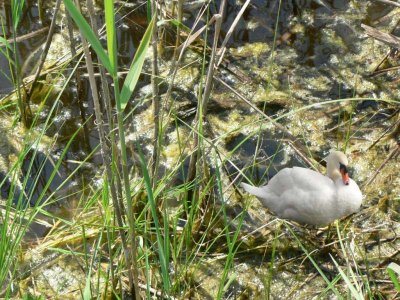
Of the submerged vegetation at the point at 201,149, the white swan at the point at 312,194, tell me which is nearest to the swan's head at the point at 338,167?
the white swan at the point at 312,194

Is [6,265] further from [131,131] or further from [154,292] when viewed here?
[131,131]

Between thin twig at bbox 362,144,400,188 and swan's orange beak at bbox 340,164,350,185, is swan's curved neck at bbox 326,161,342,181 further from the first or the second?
thin twig at bbox 362,144,400,188

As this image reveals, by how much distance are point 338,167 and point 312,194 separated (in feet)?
0.53

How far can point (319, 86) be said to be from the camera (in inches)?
145

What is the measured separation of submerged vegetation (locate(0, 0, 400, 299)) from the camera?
2.51 metres

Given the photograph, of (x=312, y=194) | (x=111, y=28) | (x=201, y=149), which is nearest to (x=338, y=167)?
(x=312, y=194)

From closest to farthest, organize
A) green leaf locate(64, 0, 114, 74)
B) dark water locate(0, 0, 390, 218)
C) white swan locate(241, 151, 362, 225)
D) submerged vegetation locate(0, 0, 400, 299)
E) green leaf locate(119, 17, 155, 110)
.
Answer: green leaf locate(64, 0, 114, 74)
green leaf locate(119, 17, 155, 110)
submerged vegetation locate(0, 0, 400, 299)
white swan locate(241, 151, 362, 225)
dark water locate(0, 0, 390, 218)

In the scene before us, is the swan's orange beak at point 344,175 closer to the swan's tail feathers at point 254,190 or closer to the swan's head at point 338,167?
the swan's head at point 338,167

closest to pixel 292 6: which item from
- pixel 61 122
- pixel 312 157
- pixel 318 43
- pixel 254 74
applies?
pixel 318 43

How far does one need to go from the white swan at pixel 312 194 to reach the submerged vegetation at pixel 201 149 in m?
0.08

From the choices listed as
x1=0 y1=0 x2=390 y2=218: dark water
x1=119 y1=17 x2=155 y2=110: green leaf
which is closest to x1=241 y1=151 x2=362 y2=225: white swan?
x1=0 y1=0 x2=390 y2=218: dark water

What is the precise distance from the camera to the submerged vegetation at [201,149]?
8.23ft

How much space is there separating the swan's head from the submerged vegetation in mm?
206

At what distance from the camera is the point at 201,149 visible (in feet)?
9.05
